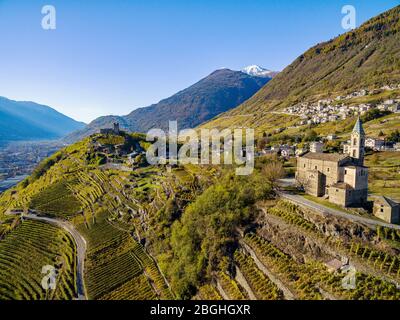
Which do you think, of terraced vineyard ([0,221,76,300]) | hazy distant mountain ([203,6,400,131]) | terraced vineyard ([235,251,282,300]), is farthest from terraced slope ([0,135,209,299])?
hazy distant mountain ([203,6,400,131])

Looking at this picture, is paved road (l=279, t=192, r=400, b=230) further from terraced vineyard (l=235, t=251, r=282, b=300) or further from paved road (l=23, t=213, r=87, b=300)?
paved road (l=23, t=213, r=87, b=300)

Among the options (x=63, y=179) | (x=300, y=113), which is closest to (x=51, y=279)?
Answer: (x=63, y=179)

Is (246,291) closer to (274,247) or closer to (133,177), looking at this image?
(274,247)

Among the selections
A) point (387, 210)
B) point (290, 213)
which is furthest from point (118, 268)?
point (387, 210)

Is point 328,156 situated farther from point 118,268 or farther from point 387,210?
point 118,268

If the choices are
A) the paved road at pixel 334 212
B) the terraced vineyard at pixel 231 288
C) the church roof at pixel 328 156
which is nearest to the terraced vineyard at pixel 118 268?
the terraced vineyard at pixel 231 288

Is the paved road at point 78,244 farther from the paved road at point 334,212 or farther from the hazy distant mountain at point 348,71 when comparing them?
the hazy distant mountain at point 348,71
